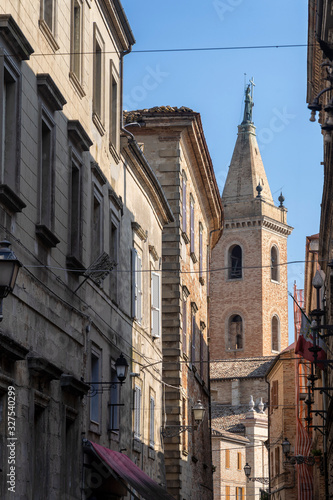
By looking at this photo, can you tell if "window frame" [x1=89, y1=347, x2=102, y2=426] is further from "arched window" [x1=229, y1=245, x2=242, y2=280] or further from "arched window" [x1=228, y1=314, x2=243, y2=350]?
"arched window" [x1=229, y1=245, x2=242, y2=280]

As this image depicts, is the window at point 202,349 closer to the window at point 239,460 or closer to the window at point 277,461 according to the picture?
the window at point 277,461

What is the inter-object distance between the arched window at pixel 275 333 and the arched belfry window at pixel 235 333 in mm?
3314

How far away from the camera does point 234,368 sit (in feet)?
291

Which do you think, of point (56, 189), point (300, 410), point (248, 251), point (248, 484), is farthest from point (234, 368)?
point (56, 189)

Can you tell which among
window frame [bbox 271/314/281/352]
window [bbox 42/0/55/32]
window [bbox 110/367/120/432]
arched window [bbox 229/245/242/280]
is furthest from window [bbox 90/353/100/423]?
arched window [bbox 229/245/242/280]

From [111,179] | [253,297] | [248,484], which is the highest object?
[253,297]

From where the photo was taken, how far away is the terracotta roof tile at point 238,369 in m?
87.6

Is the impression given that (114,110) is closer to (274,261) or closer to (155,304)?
(155,304)

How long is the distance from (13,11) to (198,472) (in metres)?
22.5

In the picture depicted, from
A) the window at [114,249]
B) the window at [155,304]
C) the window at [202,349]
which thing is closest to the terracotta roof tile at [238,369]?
the window at [202,349]

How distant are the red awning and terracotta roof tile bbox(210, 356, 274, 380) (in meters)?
68.6

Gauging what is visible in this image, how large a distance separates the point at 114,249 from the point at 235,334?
82.3m

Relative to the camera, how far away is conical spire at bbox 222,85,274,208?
106250 mm

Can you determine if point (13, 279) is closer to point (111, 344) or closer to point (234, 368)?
point (111, 344)
